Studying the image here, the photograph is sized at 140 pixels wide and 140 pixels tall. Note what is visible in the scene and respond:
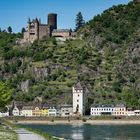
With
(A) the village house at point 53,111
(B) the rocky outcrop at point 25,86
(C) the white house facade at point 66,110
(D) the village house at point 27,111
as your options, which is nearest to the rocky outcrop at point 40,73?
(B) the rocky outcrop at point 25,86

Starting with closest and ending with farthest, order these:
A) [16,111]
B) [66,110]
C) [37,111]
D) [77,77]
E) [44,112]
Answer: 1. [66,110]
2. [44,112]
3. [37,111]
4. [16,111]
5. [77,77]

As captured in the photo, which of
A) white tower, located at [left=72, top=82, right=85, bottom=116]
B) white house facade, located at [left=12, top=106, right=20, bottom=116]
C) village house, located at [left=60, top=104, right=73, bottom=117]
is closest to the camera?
village house, located at [left=60, top=104, right=73, bottom=117]

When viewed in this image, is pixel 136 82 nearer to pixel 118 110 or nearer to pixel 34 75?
pixel 118 110

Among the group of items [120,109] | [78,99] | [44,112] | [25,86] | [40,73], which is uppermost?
[40,73]

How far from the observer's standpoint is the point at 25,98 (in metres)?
181

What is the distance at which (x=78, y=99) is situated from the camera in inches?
6978

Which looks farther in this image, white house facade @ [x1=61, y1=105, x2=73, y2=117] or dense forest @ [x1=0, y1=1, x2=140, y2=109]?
dense forest @ [x1=0, y1=1, x2=140, y2=109]

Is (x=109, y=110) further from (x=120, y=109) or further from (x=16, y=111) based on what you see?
(x=16, y=111)

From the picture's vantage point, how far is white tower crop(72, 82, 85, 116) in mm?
174750

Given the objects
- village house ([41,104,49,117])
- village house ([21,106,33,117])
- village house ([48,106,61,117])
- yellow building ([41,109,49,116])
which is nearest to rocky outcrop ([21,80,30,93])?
village house ([21,106,33,117])

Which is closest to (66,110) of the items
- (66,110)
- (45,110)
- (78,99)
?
(66,110)

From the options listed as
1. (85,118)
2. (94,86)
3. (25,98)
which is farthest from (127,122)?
(25,98)

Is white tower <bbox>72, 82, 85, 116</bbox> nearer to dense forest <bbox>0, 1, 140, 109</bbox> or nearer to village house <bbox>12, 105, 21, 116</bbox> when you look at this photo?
dense forest <bbox>0, 1, 140, 109</bbox>

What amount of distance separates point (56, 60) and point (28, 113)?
80.3 feet
